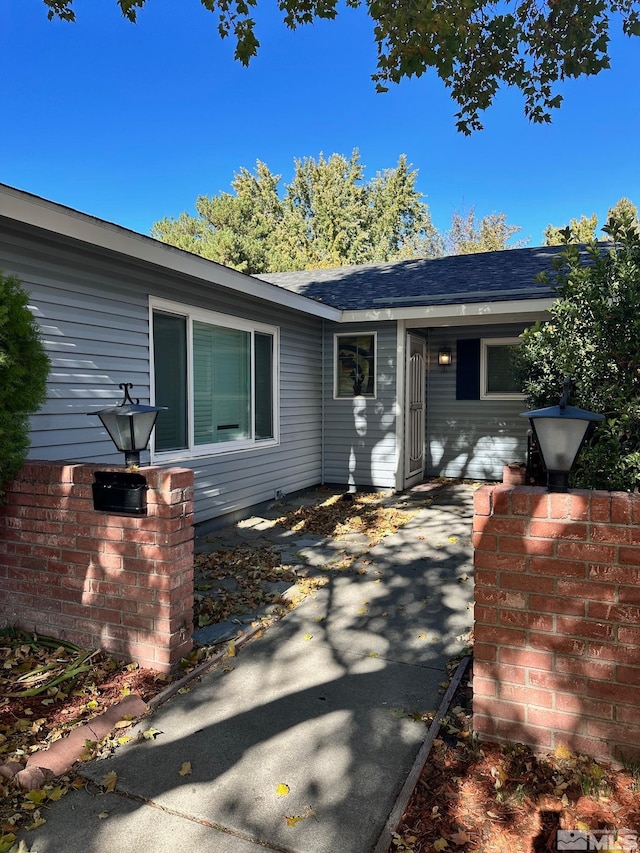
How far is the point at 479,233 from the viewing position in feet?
92.9

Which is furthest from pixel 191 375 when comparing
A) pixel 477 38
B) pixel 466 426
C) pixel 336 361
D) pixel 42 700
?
pixel 466 426

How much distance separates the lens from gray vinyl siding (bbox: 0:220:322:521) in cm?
393

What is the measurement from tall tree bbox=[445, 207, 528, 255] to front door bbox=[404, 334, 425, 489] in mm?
20355

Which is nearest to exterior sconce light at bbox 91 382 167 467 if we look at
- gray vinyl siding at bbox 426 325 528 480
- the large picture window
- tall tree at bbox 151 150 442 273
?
the large picture window

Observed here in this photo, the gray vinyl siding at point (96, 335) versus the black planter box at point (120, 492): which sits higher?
the gray vinyl siding at point (96, 335)

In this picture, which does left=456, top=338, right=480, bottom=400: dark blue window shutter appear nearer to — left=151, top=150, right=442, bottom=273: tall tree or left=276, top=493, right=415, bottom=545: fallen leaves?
left=276, top=493, right=415, bottom=545: fallen leaves

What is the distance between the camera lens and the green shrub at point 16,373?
2.79 meters

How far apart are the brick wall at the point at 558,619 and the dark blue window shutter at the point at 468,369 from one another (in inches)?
270

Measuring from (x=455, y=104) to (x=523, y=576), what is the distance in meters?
5.74

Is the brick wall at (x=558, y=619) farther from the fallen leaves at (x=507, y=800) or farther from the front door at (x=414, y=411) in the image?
the front door at (x=414, y=411)

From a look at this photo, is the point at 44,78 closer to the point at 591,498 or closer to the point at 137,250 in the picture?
the point at 137,250

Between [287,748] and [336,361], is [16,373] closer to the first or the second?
[287,748]

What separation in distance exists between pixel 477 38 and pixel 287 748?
18.7 feet

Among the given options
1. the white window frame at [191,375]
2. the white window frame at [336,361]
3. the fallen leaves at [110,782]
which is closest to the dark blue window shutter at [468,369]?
the white window frame at [336,361]
